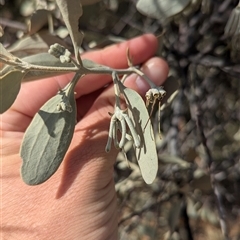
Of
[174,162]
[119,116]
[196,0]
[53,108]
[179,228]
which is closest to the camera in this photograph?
[119,116]

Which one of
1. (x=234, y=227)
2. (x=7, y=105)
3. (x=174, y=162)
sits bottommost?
(x=234, y=227)

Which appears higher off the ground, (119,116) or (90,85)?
(119,116)

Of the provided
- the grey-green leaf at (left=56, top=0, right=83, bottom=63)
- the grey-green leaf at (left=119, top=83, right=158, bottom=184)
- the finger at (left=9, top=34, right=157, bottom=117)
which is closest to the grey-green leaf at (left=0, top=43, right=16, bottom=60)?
the grey-green leaf at (left=56, top=0, right=83, bottom=63)

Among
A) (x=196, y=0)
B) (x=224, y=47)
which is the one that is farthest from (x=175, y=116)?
(x=196, y=0)

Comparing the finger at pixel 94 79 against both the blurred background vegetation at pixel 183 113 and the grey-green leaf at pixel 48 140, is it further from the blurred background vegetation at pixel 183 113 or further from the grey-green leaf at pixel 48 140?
the grey-green leaf at pixel 48 140

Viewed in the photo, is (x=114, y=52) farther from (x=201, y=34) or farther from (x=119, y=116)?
(x=119, y=116)

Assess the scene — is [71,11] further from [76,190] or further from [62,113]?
[76,190]

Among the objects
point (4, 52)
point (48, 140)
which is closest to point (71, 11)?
point (4, 52)
